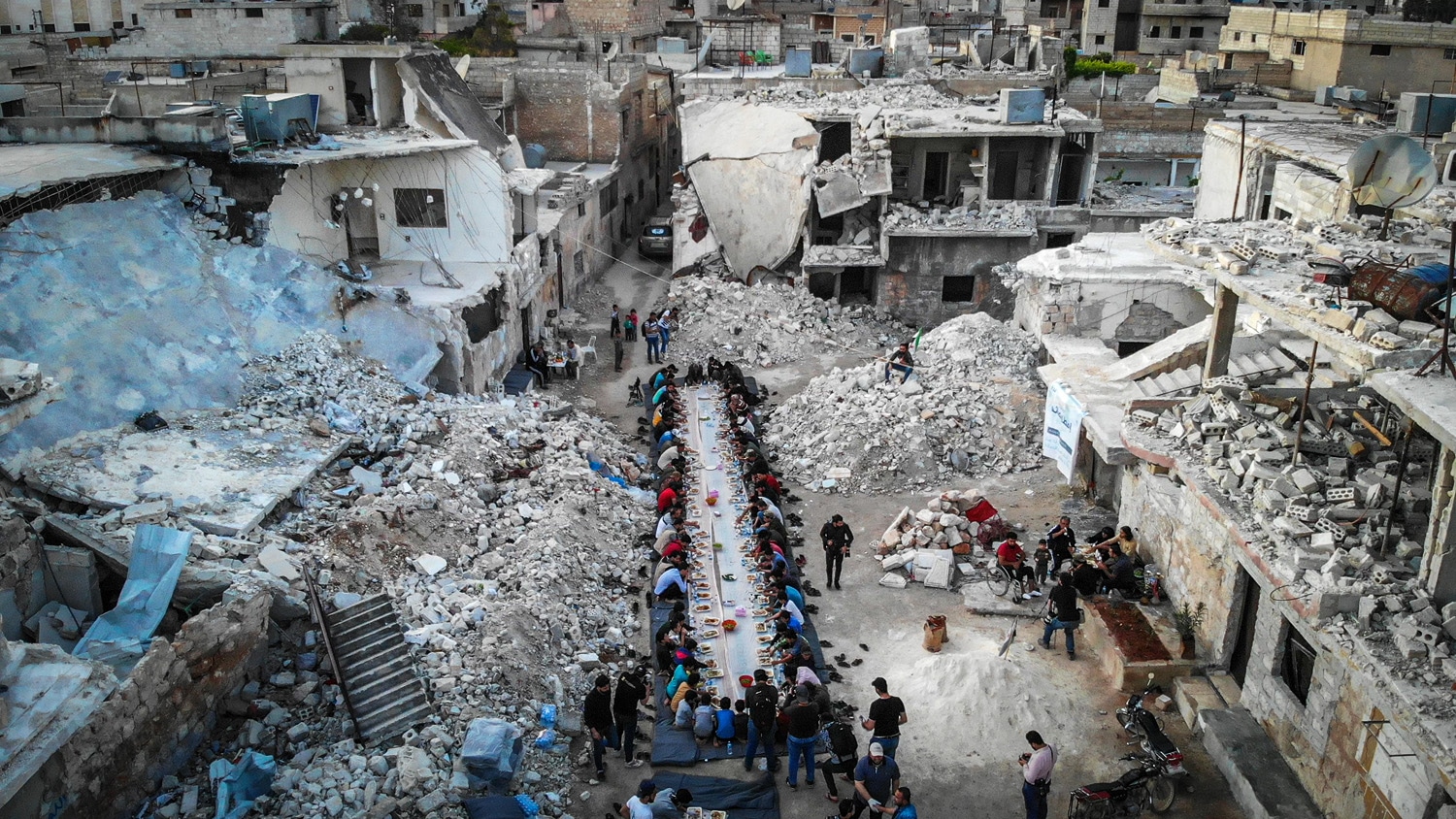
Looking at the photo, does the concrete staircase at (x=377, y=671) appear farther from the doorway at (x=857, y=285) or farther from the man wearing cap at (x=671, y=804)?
the doorway at (x=857, y=285)

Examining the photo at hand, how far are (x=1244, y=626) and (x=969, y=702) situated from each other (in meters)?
3.12

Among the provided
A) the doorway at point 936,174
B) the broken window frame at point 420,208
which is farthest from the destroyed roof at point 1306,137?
the broken window frame at point 420,208

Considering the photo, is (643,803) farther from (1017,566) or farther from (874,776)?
(1017,566)

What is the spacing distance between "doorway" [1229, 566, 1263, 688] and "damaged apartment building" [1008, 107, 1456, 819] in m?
0.02

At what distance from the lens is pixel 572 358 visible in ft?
78.4

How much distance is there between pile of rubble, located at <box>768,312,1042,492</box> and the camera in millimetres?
18500

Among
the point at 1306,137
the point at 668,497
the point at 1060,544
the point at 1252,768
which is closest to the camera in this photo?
the point at 1252,768

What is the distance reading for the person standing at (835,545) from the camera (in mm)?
15148

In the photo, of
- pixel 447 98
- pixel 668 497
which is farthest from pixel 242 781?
pixel 447 98

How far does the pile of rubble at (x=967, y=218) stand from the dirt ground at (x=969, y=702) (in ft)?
36.5

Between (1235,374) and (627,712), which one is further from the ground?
(1235,374)

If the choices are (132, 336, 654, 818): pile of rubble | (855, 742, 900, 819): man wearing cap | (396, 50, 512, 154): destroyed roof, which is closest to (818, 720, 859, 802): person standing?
(855, 742, 900, 819): man wearing cap

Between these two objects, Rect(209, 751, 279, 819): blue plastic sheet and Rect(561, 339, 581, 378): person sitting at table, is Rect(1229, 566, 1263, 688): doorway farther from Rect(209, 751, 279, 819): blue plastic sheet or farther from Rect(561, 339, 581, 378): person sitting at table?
Rect(561, 339, 581, 378): person sitting at table

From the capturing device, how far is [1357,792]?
9898 mm
